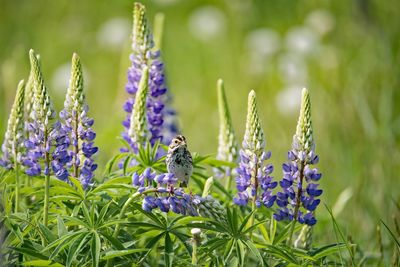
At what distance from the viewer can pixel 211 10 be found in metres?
8.88

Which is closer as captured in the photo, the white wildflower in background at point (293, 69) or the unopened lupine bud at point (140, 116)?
the unopened lupine bud at point (140, 116)

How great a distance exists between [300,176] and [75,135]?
0.78 m

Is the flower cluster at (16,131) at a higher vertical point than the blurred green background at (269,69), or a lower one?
lower

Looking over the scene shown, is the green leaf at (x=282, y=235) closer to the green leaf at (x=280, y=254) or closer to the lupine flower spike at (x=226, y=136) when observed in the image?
the green leaf at (x=280, y=254)

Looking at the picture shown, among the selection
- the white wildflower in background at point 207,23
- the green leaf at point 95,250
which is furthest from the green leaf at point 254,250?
the white wildflower in background at point 207,23

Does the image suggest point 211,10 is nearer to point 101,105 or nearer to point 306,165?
point 101,105

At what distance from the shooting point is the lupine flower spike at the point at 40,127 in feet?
8.35

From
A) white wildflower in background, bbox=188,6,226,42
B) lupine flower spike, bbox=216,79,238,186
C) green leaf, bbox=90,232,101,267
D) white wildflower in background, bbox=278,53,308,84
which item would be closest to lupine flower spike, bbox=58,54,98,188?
green leaf, bbox=90,232,101,267

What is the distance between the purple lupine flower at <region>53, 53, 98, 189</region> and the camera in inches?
104

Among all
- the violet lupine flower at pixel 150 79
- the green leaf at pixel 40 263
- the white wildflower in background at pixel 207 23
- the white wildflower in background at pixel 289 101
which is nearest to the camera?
the green leaf at pixel 40 263

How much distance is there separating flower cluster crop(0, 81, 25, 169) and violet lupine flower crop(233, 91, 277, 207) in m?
0.78

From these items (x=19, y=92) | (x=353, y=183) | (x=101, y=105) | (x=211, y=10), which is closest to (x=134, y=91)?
(x=19, y=92)

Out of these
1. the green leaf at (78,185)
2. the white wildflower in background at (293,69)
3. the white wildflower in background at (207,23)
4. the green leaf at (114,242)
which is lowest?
the green leaf at (114,242)

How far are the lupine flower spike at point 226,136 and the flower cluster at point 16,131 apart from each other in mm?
836
